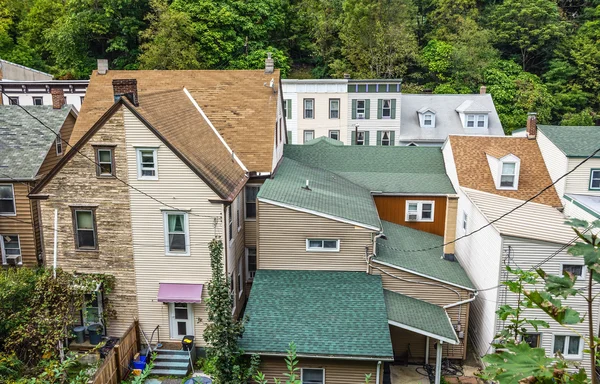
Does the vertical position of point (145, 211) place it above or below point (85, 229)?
above

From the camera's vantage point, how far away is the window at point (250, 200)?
23.6 metres

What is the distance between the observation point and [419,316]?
766 inches

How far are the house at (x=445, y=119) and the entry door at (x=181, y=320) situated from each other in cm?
2930

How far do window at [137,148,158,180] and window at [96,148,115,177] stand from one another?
103 centimetres

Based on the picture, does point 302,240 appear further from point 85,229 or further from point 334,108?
point 334,108

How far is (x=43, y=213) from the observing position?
19609 mm

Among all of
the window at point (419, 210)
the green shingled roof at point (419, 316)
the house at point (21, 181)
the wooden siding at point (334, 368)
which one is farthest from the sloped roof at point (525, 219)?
the house at point (21, 181)

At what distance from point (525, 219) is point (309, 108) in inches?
1084

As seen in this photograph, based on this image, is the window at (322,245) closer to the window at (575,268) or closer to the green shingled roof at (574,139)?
the window at (575,268)

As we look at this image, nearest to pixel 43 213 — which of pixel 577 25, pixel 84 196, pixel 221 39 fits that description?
pixel 84 196

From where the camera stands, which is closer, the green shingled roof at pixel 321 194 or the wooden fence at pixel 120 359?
the wooden fence at pixel 120 359

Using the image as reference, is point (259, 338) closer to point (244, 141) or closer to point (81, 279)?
point (81, 279)

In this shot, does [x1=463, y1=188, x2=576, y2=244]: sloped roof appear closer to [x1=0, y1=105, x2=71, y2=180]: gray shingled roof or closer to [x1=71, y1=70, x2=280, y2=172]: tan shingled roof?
[x1=71, y1=70, x2=280, y2=172]: tan shingled roof

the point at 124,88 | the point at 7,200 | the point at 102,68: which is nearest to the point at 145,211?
the point at 124,88
